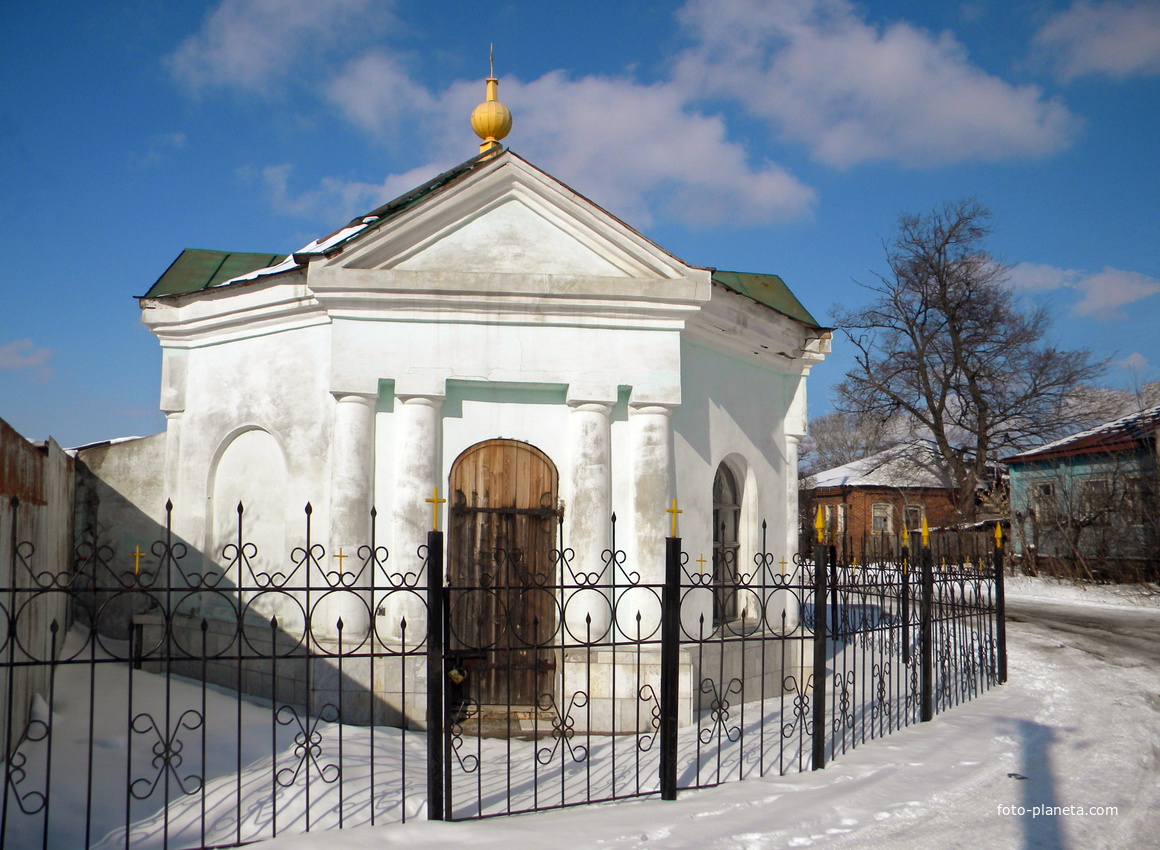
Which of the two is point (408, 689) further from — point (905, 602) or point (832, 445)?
point (832, 445)

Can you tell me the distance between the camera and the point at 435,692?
470cm

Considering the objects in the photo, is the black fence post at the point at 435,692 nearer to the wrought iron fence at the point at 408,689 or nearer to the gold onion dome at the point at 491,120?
the wrought iron fence at the point at 408,689

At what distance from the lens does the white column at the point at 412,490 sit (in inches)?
294

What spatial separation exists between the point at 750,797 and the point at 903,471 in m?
28.7

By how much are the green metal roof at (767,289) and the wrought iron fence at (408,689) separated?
3.19m

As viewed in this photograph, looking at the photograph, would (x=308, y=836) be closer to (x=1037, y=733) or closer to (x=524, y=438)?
(x=524, y=438)

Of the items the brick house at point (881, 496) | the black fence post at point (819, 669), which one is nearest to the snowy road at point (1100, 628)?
the black fence post at point (819, 669)

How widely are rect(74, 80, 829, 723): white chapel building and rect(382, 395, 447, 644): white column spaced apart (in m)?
0.02

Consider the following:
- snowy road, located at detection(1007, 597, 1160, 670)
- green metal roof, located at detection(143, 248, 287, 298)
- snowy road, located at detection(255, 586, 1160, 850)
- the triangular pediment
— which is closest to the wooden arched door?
the triangular pediment

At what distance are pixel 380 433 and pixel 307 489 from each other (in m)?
1.00

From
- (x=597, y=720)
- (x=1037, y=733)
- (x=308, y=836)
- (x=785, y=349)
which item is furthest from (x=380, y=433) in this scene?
(x=1037, y=733)

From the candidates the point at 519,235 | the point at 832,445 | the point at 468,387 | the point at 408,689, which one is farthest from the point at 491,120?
the point at 832,445

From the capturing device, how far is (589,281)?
763 cm

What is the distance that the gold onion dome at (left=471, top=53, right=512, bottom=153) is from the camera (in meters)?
10.6
